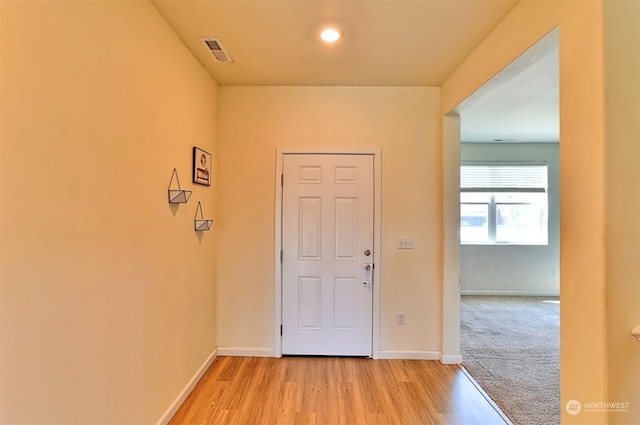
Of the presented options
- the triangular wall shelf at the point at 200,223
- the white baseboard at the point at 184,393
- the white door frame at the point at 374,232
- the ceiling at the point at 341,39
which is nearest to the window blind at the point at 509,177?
the ceiling at the point at 341,39

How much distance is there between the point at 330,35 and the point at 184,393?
2.74m

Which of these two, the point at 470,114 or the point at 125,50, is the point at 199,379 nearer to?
the point at 125,50

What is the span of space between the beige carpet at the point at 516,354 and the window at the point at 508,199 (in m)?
1.16

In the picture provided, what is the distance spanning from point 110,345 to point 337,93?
8.53ft

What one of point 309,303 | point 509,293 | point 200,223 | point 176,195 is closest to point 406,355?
point 309,303

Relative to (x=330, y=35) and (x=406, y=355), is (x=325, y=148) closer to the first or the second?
(x=330, y=35)

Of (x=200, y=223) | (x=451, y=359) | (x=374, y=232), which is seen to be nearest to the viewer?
(x=200, y=223)

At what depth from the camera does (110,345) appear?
1.47 m

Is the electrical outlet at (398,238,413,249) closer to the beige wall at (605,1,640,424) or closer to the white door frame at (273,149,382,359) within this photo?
the white door frame at (273,149,382,359)

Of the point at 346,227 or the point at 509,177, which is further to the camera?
the point at 509,177

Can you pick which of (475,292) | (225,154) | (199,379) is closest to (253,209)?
(225,154)

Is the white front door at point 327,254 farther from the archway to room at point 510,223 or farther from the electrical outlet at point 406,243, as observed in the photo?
the archway to room at point 510,223

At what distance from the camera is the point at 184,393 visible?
7.27ft

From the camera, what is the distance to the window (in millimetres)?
5238
